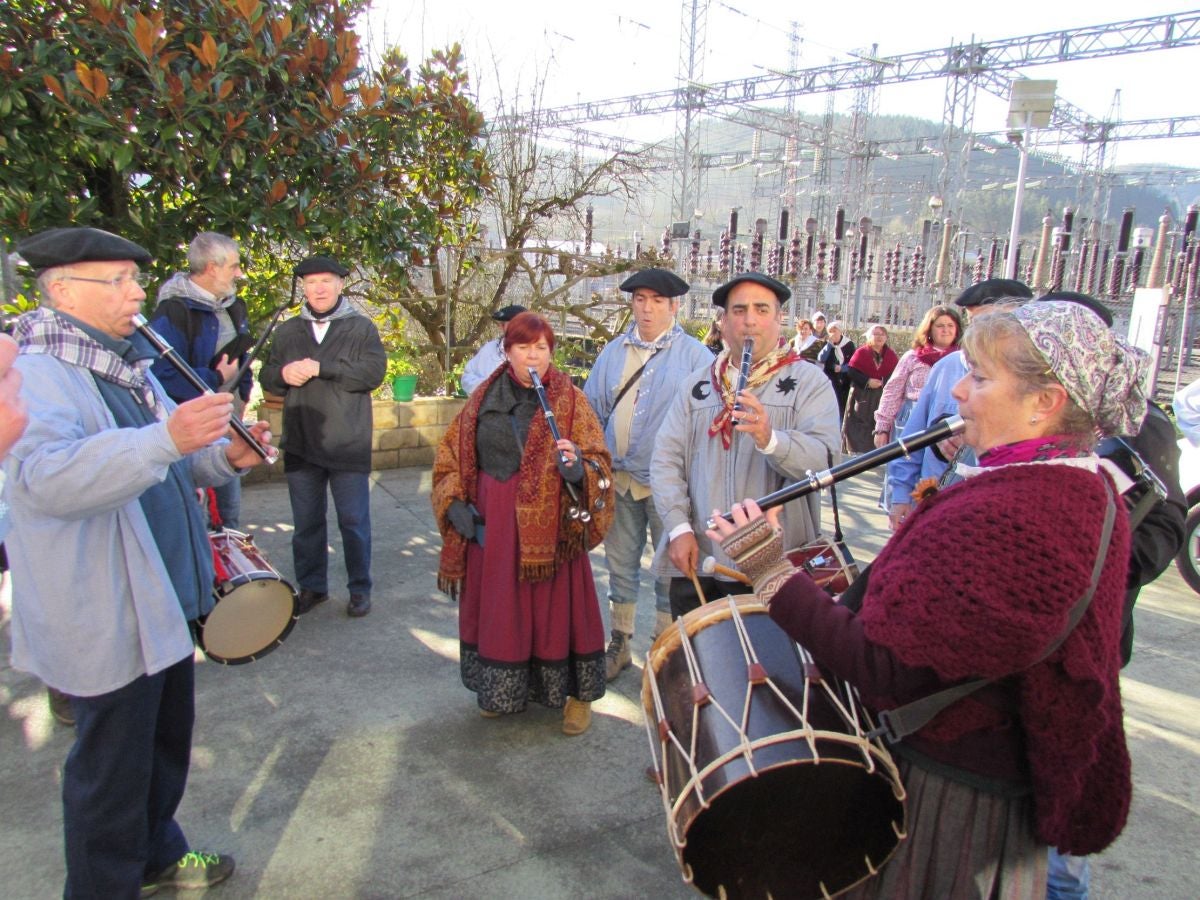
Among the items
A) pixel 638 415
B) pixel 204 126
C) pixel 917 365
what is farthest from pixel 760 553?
pixel 917 365

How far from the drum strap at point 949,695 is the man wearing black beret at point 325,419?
3.43 metres

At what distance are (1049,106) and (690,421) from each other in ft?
29.3

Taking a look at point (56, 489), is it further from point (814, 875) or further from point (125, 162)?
point (125, 162)

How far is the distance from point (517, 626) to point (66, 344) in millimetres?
1882

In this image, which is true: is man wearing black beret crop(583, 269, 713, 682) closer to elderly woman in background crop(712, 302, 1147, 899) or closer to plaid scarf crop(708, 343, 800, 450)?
plaid scarf crop(708, 343, 800, 450)

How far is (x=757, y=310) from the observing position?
9.58ft

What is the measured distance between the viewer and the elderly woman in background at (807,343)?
994 cm

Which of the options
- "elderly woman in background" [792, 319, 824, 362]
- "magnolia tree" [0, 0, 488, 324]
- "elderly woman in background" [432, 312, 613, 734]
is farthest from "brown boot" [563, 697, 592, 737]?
"elderly woman in background" [792, 319, 824, 362]

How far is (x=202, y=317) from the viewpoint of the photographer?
3996mm

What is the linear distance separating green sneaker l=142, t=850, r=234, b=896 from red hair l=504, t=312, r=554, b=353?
2.04 meters

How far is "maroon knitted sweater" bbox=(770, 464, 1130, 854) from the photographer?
4.20ft

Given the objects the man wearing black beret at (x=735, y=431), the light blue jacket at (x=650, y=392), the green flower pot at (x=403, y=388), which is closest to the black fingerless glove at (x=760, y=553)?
the man wearing black beret at (x=735, y=431)

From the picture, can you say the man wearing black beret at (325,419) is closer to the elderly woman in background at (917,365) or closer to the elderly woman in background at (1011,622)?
the elderly woman in background at (1011,622)

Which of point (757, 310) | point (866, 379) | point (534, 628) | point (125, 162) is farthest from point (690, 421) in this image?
point (866, 379)
